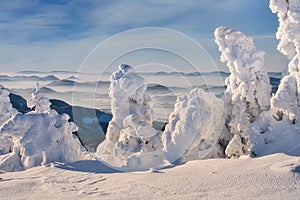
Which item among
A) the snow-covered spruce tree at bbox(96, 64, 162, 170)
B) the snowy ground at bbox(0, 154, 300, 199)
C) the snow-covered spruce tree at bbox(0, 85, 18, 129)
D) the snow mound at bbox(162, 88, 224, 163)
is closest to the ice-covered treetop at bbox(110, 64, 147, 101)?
the snow-covered spruce tree at bbox(96, 64, 162, 170)

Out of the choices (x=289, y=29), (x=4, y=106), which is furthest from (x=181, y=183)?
(x=4, y=106)

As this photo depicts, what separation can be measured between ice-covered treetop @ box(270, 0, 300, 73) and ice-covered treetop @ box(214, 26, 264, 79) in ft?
4.82

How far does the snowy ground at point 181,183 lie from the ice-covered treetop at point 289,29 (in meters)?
5.56

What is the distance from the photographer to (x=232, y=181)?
11.3 meters

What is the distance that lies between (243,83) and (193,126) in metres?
3.13

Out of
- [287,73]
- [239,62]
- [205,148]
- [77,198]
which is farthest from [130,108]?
[77,198]

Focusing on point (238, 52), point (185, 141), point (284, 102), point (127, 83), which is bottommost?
point (185, 141)

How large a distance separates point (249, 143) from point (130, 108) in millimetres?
8901

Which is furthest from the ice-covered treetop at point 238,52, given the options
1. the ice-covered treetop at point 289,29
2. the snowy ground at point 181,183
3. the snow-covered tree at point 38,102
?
the snow-covered tree at point 38,102

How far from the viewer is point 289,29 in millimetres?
16578

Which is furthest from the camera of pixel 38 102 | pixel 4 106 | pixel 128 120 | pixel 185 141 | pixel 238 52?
pixel 4 106

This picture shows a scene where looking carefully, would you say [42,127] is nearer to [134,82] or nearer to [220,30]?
[134,82]

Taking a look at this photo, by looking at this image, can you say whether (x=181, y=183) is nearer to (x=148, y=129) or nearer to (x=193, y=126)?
(x=193, y=126)

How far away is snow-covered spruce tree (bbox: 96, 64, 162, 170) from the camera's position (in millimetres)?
23375
